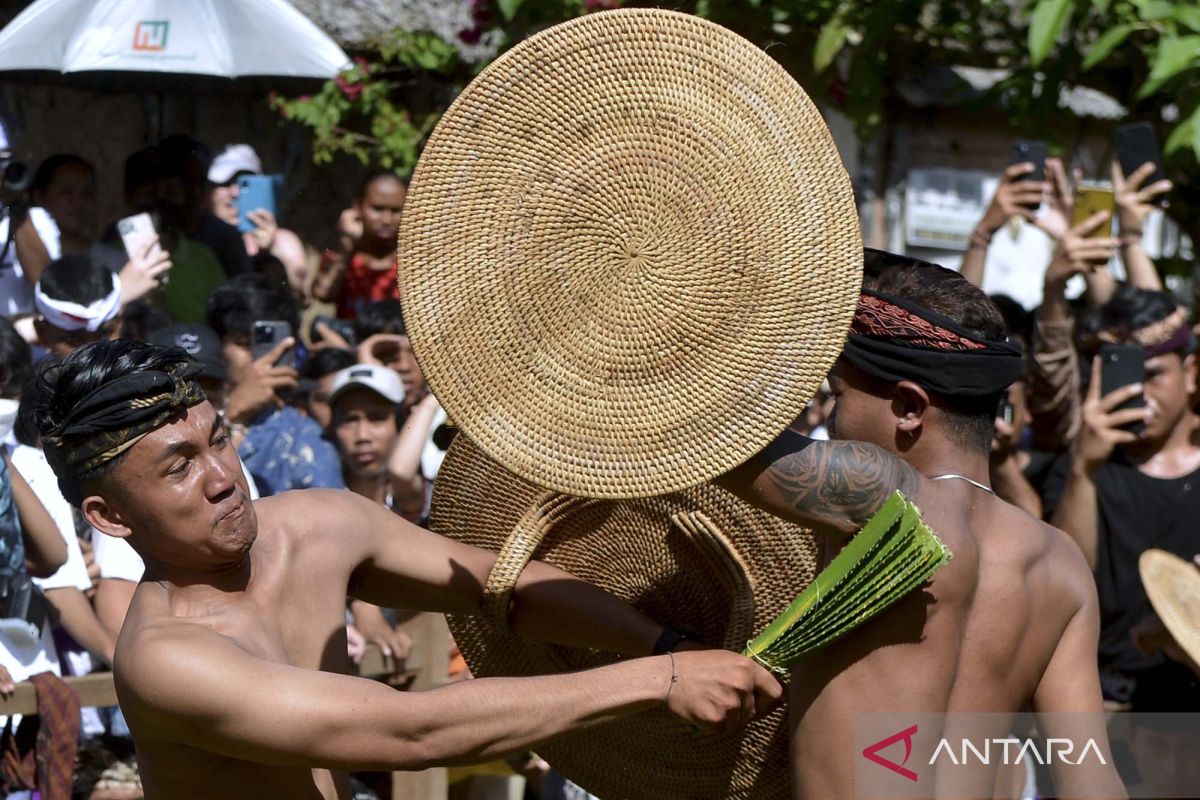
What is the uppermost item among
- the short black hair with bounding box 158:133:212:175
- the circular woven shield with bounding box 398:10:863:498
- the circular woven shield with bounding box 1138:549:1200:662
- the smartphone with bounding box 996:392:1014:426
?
the circular woven shield with bounding box 398:10:863:498

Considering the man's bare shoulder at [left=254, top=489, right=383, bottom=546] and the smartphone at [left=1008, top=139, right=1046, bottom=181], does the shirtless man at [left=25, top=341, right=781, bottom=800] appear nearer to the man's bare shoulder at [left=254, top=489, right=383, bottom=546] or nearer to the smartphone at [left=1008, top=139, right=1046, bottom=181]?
the man's bare shoulder at [left=254, top=489, right=383, bottom=546]

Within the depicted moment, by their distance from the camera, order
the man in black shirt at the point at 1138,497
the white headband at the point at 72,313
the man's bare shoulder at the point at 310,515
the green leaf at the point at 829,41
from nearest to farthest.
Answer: the man's bare shoulder at the point at 310,515 < the white headband at the point at 72,313 < the man in black shirt at the point at 1138,497 < the green leaf at the point at 829,41

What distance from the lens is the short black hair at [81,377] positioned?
2.52m

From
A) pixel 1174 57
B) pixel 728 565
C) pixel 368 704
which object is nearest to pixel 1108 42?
pixel 1174 57

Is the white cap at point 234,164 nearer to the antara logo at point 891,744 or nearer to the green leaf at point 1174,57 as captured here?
the green leaf at point 1174,57

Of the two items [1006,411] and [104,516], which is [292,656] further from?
[1006,411]

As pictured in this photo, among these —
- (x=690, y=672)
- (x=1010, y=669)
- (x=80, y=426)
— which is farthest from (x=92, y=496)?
(x=1010, y=669)

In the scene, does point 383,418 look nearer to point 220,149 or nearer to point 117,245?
point 117,245

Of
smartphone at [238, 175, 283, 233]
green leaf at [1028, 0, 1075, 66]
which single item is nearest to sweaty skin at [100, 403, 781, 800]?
green leaf at [1028, 0, 1075, 66]

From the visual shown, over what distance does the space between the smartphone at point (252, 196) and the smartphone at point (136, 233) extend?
2.17ft

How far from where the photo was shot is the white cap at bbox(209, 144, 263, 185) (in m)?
5.81

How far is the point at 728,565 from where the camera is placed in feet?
9.23

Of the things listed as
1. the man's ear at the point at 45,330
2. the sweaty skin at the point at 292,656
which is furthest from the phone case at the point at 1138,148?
the man's ear at the point at 45,330

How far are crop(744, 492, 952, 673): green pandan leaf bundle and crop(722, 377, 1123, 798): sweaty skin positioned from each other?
56mm
